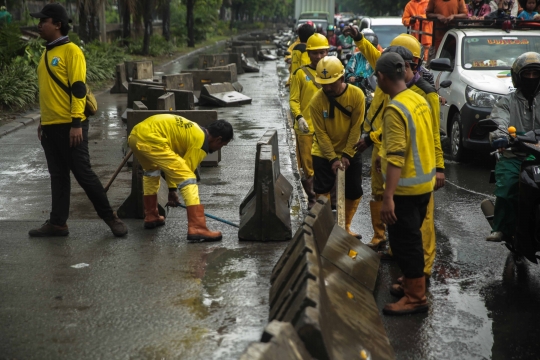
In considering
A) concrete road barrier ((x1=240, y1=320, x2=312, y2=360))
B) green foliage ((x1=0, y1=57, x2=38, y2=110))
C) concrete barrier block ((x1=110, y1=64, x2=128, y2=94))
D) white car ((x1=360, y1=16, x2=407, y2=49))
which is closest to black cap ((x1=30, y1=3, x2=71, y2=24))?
concrete road barrier ((x1=240, y1=320, x2=312, y2=360))

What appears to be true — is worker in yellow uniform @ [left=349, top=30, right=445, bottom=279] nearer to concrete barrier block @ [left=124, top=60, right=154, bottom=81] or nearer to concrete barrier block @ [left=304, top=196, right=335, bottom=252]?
concrete barrier block @ [left=304, top=196, right=335, bottom=252]

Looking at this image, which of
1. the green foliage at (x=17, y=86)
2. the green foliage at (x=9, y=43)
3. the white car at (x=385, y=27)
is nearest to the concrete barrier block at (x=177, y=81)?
the green foliage at (x=17, y=86)

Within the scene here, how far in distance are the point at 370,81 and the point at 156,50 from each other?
26.4m

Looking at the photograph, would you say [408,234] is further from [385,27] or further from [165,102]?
[385,27]

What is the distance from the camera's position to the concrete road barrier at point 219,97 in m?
19.2

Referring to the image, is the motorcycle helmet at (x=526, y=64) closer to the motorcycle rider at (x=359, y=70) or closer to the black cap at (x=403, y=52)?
the black cap at (x=403, y=52)

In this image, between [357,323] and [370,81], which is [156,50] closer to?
[370,81]

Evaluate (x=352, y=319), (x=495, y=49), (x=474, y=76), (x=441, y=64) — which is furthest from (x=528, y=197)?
(x=495, y=49)

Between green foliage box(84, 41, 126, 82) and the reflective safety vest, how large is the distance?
19320mm

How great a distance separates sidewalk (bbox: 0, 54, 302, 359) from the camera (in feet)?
16.9

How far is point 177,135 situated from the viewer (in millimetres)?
7438

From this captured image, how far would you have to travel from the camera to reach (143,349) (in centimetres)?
503

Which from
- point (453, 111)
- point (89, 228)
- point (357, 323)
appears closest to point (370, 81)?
point (453, 111)

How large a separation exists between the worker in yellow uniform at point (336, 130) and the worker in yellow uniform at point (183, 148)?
0.87 m
